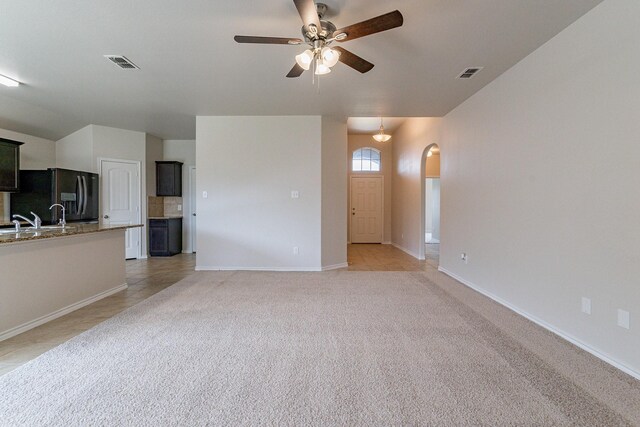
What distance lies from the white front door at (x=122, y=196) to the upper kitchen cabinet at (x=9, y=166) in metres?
1.27

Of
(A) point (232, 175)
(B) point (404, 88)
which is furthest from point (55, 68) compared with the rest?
(B) point (404, 88)

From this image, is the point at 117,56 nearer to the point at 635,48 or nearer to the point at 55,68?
the point at 55,68

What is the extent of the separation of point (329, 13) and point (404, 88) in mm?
1758

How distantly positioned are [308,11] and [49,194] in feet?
18.4

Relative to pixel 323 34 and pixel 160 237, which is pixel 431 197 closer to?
pixel 160 237

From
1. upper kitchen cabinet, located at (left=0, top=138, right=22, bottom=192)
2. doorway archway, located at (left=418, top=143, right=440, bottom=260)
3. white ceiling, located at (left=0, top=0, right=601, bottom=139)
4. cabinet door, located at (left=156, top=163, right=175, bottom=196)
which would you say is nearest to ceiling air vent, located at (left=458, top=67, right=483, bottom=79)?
white ceiling, located at (left=0, top=0, right=601, bottom=139)

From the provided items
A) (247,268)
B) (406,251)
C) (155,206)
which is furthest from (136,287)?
(406,251)

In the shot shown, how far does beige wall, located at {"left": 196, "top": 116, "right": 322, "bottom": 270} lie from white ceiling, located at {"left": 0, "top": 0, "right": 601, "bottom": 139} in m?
0.34

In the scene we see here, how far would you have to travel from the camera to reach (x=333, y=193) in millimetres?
5242

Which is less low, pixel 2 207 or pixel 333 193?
pixel 333 193

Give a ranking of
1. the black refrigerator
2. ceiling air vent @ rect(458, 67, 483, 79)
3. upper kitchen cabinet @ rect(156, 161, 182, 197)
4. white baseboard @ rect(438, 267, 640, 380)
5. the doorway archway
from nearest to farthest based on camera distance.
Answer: white baseboard @ rect(438, 267, 640, 380)
ceiling air vent @ rect(458, 67, 483, 79)
the black refrigerator
the doorway archway
upper kitchen cabinet @ rect(156, 161, 182, 197)

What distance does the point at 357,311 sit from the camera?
10.2ft

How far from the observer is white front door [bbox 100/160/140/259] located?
591 centimetres

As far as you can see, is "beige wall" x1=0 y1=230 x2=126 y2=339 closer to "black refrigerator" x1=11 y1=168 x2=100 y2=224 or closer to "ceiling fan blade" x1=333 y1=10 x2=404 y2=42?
"black refrigerator" x1=11 y1=168 x2=100 y2=224
